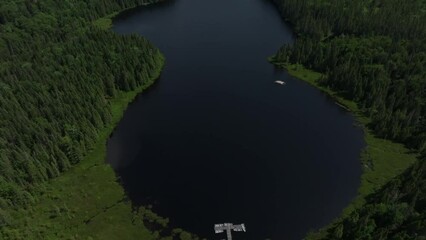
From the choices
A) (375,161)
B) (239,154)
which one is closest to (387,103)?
(375,161)

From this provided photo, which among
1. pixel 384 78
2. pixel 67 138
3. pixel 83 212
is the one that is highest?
pixel 384 78

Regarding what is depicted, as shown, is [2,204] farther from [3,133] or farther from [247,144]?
[247,144]

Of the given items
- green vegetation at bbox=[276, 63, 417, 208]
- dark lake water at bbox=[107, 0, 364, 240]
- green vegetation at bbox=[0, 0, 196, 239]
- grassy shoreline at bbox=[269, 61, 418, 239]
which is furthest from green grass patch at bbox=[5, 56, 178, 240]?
green vegetation at bbox=[276, 63, 417, 208]

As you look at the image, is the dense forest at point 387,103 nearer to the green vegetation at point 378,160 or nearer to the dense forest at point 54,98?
the green vegetation at point 378,160

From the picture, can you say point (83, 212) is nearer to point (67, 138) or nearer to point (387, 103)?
point (67, 138)

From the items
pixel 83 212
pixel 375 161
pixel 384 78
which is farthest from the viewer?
pixel 384 78

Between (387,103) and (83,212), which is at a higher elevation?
(387,103)

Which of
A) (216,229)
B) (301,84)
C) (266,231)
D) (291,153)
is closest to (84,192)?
(216,229)
